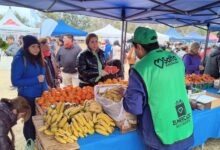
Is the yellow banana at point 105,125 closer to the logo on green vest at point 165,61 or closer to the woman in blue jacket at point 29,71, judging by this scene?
the logo on green vest at point 165,61

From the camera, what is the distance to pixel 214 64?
450 centimetres

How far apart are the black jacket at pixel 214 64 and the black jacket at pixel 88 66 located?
234 centimetres

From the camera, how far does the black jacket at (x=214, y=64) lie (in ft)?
14.4

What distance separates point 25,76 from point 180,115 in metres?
1.96

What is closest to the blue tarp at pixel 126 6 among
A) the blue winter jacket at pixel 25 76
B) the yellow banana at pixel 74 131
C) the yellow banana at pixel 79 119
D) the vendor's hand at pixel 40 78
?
the blue winter jacket at pixel 25 76

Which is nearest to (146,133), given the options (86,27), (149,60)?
(149,60)

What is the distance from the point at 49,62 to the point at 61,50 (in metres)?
1.48

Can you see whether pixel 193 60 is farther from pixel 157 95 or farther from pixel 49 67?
pixel 157 95

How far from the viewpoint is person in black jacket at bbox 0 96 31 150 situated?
1.75 meters

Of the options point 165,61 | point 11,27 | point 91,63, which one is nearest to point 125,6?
point 91,63

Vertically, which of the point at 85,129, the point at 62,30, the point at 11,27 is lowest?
the point at 85,129

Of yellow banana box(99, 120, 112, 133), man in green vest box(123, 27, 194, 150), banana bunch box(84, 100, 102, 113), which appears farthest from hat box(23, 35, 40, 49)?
man in green vest box(123, 27, 194, 150)

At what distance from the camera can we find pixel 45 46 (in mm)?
3750

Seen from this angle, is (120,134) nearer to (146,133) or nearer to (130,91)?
(146,133)
